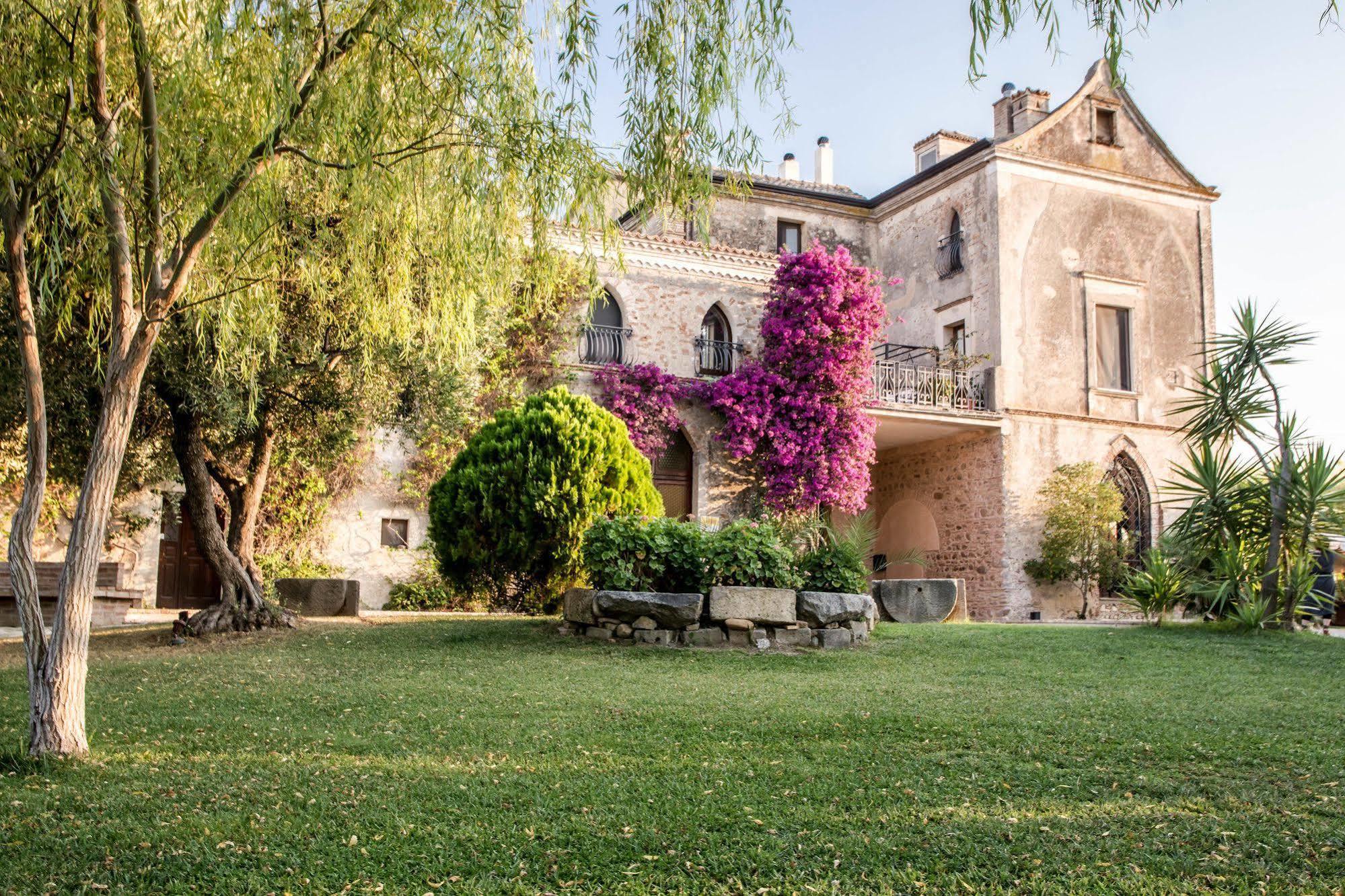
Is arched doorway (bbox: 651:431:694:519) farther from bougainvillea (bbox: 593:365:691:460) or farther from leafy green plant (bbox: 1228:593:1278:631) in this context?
leafy green plant (bbox: 1228:593:1278:631)

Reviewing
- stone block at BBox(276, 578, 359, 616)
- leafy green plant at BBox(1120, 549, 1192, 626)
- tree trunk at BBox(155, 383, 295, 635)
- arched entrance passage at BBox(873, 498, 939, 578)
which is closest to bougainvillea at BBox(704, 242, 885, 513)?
arched entrance passage at BBox(873, 498, 939, 578)

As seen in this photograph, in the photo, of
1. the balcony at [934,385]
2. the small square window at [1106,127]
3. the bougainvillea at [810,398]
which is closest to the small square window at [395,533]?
the bougainvillea at [810,398]

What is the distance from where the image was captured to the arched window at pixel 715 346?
62.1 feet

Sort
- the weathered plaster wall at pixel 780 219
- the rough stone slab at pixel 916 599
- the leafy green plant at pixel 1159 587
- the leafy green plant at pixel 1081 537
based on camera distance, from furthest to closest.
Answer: the weathered plaster wall at pixel 780 219, the leafy green plant at pixel 1081 537, the rough stone slab at pixel 916 599, the leafy green plant at pixel 1159 587

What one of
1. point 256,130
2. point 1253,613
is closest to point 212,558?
point 256,130

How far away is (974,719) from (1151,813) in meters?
1.89

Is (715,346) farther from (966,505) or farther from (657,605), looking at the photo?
(657,605)

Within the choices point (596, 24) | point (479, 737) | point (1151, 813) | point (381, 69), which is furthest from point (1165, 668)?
point (381, 69)

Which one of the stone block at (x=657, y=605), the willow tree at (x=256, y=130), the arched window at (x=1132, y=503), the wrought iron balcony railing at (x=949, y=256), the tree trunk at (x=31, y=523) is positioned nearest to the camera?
the tree trunk at (x=31, y=523)

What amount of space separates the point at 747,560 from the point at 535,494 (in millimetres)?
2365

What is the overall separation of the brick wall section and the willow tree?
44.9 ft

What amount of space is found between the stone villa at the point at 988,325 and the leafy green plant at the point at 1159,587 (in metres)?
7.00

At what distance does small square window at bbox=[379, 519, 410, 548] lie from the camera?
54.6ft

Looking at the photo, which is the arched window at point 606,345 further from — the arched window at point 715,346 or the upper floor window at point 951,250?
the upper floor window at point 951,250
